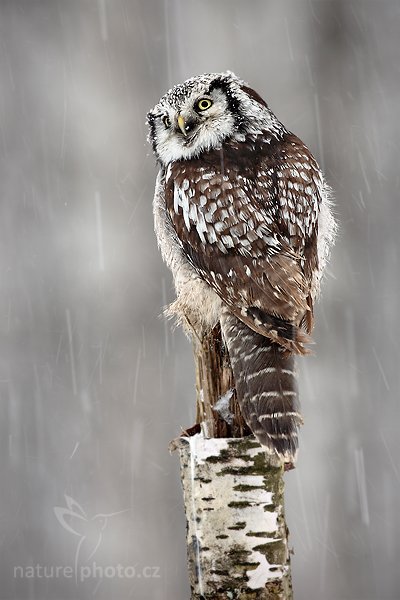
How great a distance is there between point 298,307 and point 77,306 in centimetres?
434

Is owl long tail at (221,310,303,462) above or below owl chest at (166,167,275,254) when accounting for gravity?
below

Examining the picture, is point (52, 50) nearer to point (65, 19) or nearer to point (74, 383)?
point (65, 19)

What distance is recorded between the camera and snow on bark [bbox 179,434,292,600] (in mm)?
3254

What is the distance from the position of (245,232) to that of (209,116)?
867 millimetres

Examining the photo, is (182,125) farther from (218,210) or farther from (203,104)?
(218,210)

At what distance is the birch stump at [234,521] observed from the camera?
325 centimetres

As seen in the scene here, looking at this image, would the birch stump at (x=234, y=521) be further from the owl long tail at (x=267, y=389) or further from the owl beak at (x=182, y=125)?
the owl beak at (x=182, y=125)

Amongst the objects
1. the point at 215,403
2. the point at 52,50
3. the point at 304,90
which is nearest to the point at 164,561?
the point at 215,403

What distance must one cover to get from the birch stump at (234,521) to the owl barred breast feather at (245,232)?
0.17m

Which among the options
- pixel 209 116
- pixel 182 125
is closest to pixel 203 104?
pixel 209 116

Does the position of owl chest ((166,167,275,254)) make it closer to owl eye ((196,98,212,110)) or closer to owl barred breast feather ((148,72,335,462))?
owl barred breast feather ((148,72,335,462))

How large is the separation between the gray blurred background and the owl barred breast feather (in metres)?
2.87

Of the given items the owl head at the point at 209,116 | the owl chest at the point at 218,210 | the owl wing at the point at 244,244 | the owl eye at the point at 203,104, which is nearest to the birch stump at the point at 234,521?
the owl wing at the point at 244,244

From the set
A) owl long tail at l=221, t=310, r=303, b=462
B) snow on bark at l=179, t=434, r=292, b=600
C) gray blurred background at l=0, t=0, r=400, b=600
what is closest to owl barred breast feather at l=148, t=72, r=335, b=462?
owl long tail at l=221, t=310, r=303, b=462
